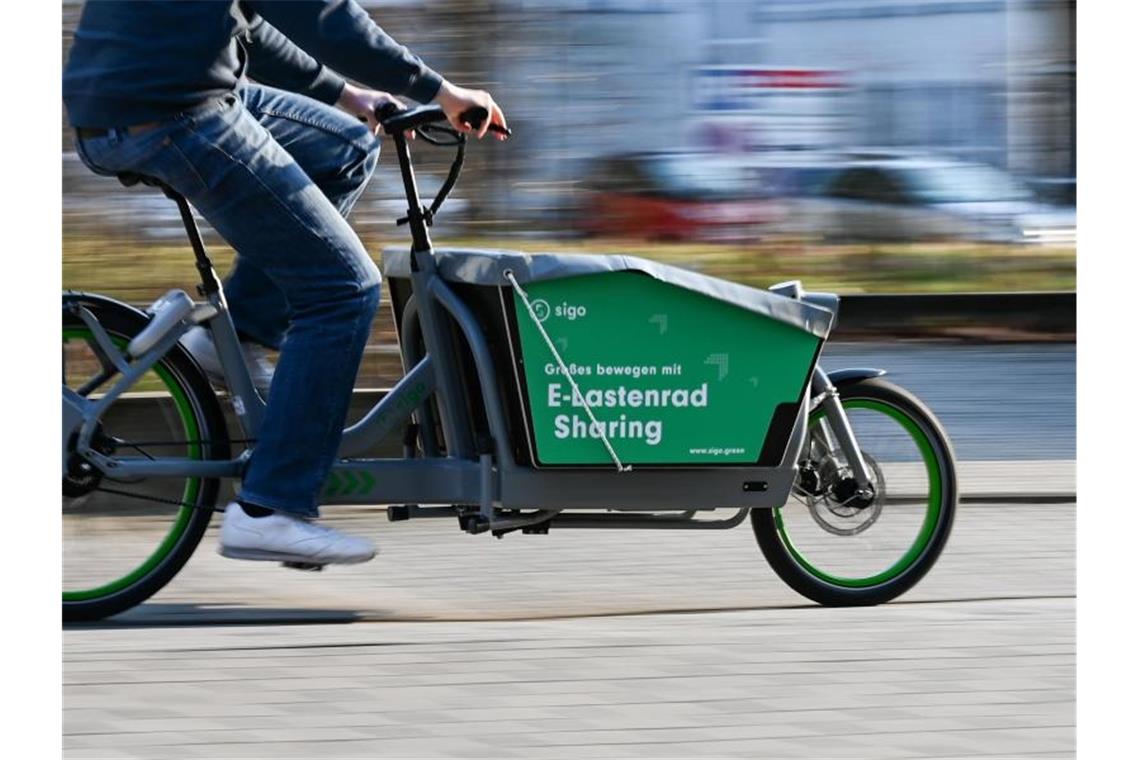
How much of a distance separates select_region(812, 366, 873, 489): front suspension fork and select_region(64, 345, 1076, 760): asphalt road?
35 cm

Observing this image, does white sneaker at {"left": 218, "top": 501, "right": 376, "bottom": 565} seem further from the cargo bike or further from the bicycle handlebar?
the bicycle handlebar

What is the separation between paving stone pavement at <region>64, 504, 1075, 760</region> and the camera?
12.2 feet

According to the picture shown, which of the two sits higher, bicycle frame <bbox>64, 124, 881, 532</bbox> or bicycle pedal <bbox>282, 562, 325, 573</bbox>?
bicycle frame <bbox>64, 124, 881, 532</bbox>

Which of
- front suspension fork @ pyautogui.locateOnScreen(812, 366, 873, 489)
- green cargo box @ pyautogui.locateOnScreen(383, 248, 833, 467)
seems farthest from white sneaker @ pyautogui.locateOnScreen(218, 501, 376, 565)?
front suspension fork @ pyautogui.locateOnScreen(812, 366, 873, 489)

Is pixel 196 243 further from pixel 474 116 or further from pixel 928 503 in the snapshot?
pixel 928 503

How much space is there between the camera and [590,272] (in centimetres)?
447

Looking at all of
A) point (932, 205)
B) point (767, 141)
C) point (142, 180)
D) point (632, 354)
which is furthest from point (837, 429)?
point (932, 205)

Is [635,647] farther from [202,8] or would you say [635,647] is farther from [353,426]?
[202,8]

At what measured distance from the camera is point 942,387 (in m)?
9.84

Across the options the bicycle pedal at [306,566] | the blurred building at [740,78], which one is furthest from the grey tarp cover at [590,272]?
the blurred building at [740,78]

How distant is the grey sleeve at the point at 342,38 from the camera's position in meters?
4.09

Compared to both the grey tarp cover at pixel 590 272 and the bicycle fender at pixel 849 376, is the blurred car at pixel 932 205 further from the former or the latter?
the grey tarp cover at pixel 590 272

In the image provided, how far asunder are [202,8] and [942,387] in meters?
6.36
